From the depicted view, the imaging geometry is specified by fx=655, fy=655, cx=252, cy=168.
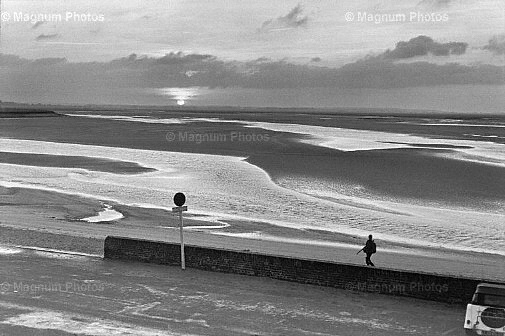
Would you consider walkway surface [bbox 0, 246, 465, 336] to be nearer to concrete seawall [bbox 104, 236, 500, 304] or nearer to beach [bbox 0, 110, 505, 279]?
concrete seawall [bbox 104, 236, 500, 304]

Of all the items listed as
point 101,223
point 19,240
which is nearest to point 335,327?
point 19,240

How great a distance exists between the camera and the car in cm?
1114

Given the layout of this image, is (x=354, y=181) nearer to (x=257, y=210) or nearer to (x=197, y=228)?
(x=257, y=210)

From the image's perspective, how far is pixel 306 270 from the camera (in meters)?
15.3

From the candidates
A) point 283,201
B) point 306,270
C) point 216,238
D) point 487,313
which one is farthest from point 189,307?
point 283,201

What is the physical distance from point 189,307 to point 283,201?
16.7m

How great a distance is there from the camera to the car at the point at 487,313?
11.1 metres

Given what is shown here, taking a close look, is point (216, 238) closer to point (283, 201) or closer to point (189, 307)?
point (283, 201)

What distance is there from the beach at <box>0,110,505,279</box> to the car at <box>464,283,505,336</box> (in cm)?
653

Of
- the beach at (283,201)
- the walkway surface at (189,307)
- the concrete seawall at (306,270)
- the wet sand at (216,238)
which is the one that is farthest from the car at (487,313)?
the beach at (283,201)

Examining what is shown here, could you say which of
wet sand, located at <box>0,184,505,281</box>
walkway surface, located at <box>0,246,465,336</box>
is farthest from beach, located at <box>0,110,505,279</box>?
walkway surface, located at <box>0,246,465,336</box>

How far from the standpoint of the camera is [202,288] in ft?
48.9

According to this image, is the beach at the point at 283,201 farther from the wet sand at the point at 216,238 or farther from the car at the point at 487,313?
the car at the point at 487,313

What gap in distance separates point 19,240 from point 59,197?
34.8 ft
